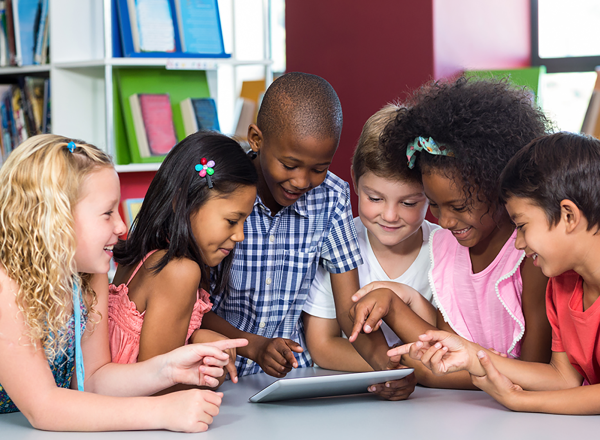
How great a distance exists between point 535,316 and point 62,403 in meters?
0.92

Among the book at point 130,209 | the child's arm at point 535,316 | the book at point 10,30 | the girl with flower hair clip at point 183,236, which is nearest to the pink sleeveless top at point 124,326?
the girl with flower hair clip at point 183,236

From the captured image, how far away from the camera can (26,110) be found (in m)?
2.60

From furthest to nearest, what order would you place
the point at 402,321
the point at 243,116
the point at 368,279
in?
the point at 243,116, the point at 368,279, the point at 402,321

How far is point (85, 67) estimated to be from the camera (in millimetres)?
2416

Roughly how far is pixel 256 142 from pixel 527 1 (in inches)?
78.0

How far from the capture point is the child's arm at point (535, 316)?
130 cm

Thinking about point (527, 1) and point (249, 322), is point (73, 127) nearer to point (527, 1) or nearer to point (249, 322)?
point (249, 322)

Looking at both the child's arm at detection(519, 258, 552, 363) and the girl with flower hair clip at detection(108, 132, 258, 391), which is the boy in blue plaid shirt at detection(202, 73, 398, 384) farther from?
the child's arm at detection(519, 258, 552, 363)

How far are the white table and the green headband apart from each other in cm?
50

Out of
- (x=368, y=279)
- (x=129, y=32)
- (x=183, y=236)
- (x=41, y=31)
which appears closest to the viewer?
(x=183, y=236)

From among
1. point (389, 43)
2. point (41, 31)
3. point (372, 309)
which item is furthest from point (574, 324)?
point (41, 31)

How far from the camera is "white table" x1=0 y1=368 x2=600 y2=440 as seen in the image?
965 mm

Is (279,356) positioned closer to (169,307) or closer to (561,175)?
(169,307)

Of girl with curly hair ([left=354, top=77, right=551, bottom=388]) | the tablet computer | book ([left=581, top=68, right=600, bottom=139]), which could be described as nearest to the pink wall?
book ([left=581, top=68, right=600, bottom=139])
